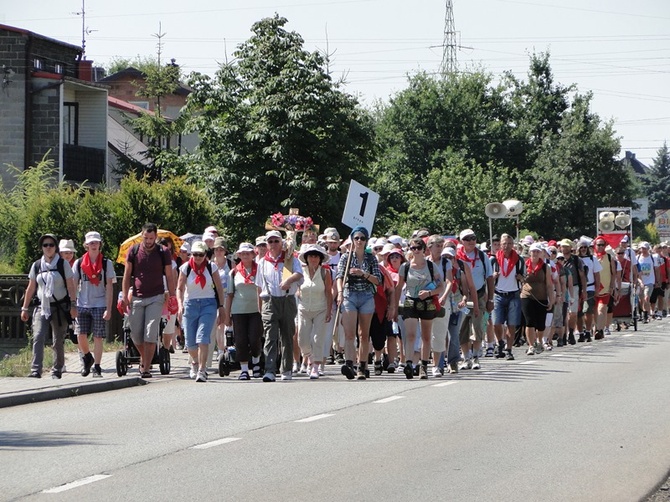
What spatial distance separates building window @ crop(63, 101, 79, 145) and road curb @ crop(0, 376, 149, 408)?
31774 millimetres

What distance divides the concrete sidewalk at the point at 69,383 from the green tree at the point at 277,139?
1531 cm

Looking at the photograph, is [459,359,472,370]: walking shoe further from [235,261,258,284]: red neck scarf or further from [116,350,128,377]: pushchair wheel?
[116,350,128,377]: pushchair wheel

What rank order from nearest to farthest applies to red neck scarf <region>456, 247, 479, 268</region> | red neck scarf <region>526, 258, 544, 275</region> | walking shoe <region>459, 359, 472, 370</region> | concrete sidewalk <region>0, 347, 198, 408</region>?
concrete sidewalk <region>0, 347, 198, 408</region>
walking shoe <region>459, 359, 472, 370</region>
red neck scarf <region>456, 247, 479, 268</region>
red neck scarf <region>526, 258, 544, 275</region>

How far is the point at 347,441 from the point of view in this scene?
34.3 ft

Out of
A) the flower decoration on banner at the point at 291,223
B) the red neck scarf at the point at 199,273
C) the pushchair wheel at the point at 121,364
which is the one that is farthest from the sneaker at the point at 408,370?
the pushchair wheel at the point at 121,364

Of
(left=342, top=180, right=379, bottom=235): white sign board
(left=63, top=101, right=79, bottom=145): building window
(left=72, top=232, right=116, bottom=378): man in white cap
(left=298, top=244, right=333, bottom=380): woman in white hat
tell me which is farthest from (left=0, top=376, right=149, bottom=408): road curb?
(left=63, top=101, right=79, bottom=145): building window

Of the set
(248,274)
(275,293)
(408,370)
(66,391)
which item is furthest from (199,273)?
(408,370)

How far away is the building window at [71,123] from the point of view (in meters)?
46.4

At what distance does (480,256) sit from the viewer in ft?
62.5

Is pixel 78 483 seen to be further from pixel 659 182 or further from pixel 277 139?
pixel 659 182

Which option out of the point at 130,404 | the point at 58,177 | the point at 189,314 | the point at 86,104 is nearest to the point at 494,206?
the point at 189,314

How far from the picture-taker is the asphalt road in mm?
8375

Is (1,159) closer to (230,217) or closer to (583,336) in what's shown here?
(230,217)

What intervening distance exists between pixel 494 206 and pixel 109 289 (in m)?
12.3
